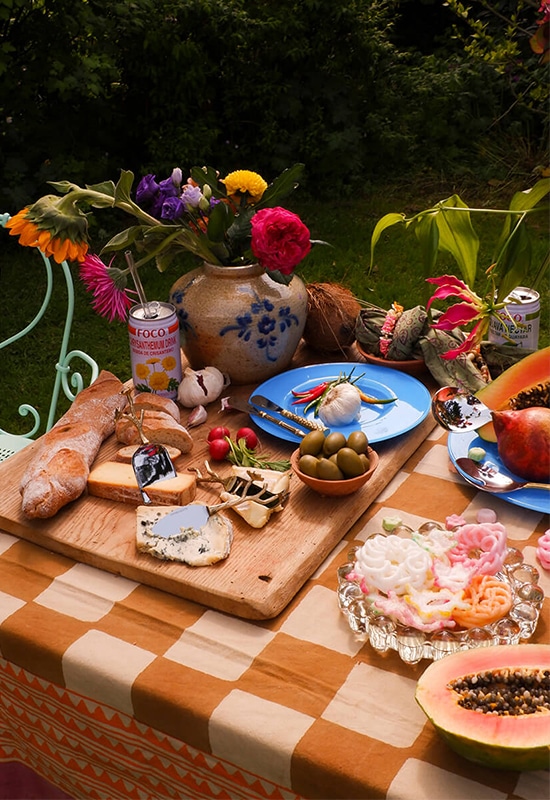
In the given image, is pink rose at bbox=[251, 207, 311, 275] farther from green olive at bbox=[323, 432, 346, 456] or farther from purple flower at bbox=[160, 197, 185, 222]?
green olive at bbox=[323, 432, 346, 456]

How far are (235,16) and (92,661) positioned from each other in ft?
15.8

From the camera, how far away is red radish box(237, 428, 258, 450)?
1629mm

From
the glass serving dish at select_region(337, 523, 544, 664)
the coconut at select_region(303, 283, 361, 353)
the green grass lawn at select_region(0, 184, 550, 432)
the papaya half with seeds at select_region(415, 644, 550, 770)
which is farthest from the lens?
the green grass lawn at select_region(0, 184, 550, 432)

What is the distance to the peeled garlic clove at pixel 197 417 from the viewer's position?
5.69ft

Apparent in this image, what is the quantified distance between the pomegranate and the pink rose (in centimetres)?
49

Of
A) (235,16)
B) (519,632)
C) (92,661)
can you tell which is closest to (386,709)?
(519,632)

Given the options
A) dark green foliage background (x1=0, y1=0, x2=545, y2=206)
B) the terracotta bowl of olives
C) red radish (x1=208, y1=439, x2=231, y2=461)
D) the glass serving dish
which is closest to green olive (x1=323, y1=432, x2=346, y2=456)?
the terracotta bowl of olives

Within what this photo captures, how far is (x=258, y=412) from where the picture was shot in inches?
67.9

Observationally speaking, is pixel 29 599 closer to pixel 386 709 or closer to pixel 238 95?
pixel 386 709

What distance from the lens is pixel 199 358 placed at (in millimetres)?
1878

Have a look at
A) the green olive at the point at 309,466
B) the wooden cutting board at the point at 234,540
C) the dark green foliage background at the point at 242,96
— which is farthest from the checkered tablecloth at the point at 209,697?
the dark green foliage background at the point at 242,96

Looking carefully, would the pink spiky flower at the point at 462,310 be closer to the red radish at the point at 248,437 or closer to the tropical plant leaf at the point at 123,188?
the red radish at the point at 248,437

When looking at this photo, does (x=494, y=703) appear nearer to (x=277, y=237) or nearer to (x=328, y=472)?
(x=328, y=472)

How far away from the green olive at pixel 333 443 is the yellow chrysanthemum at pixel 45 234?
0.58 m
